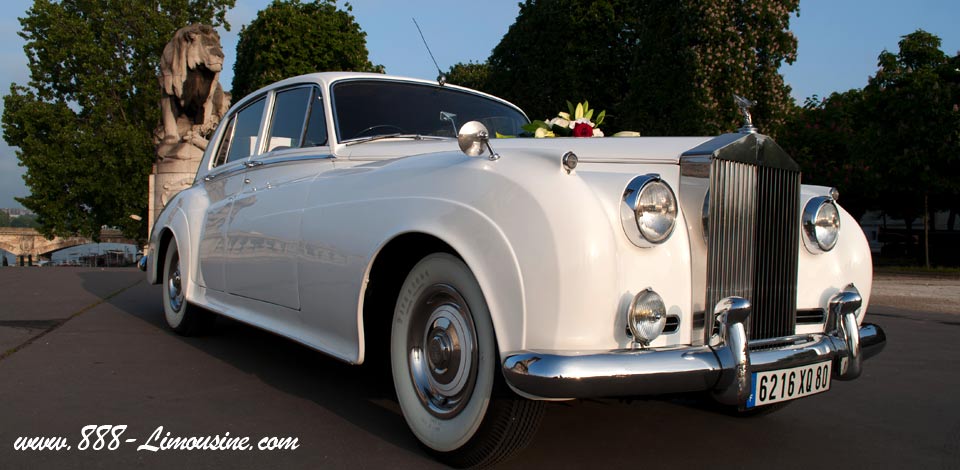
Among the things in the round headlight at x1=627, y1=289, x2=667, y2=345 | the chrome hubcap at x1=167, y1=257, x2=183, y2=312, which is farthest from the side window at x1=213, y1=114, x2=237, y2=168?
the round headlight at x1=627, y1=289, x2=667, y2=345

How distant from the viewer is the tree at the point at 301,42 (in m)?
32.7

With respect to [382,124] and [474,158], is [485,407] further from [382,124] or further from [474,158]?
[382,124]

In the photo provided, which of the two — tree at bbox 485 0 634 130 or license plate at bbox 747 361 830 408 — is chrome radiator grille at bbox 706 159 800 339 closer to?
license plate at bbox 747 361 830 408

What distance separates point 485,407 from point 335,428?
1.03 m

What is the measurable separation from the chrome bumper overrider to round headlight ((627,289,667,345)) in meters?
0.05

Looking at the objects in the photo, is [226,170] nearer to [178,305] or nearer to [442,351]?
[178,305]

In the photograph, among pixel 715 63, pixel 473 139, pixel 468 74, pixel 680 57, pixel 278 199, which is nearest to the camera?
pixel 473 139

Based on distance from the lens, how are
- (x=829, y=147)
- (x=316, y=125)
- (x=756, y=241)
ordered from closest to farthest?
(x=756, y=241), (x=316, y=125), (x=829, y=147)

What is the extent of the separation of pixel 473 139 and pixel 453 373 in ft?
2.83

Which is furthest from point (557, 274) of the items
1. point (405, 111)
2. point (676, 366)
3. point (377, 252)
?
point (405, 111)

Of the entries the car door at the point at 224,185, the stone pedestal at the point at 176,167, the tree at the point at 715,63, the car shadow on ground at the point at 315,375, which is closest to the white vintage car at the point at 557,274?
the car shadow on ground at the point at 315,375

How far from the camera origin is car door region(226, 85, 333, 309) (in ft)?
12.8

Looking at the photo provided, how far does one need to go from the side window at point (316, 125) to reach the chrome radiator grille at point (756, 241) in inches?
85.6

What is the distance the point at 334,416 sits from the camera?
3.55 metres
